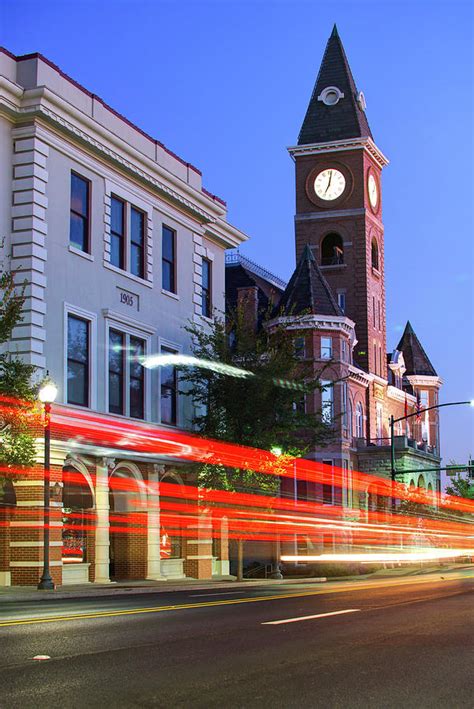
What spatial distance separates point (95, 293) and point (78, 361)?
2.36m

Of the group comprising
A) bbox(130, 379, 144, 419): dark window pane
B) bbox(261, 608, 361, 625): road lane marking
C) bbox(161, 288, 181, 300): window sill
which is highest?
bbox(161, 288, 181, 300): window sill

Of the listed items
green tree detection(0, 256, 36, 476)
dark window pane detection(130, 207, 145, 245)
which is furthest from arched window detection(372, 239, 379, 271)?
green tree detection(0, 256, 36, 476)

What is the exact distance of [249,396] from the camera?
3381 centimetres

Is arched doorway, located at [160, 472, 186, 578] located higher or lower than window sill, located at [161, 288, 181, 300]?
lower

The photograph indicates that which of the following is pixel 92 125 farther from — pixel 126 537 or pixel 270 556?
pixel 270 556

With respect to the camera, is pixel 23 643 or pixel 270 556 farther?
pixel 270 556

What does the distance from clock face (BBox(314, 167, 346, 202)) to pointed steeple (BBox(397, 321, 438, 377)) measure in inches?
792

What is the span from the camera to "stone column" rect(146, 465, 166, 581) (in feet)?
108

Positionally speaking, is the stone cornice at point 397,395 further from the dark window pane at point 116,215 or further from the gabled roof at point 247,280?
the dark window pane at point 116,215

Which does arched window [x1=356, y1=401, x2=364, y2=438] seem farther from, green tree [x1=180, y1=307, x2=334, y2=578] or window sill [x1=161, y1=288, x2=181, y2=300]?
window sill [x1=161, y1=288, x2=181, y2=300]

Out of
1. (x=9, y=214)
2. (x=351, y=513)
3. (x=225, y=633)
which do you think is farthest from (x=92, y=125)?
(x=351, y=513)

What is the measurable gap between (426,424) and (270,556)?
141 feet

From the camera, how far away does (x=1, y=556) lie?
27.4m

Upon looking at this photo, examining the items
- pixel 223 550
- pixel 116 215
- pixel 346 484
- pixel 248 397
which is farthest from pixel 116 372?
pixel 346 484
